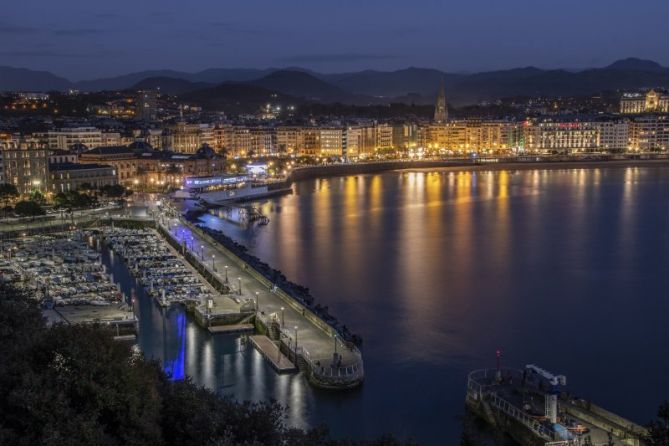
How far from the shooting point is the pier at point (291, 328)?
6.03 metres

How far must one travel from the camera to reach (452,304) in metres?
8.90

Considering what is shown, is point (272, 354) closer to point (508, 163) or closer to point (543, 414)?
point (543, 414)

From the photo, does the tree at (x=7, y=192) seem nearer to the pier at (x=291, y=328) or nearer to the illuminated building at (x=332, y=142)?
the pier at (x=291, y=328)

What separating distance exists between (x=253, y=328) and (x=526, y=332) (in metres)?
2.77

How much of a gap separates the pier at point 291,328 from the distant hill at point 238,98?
5940 centimetres

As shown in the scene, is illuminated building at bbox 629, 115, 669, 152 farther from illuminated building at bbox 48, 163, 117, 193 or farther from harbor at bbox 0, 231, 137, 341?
harbor at bbox 0, 231, 137, 341

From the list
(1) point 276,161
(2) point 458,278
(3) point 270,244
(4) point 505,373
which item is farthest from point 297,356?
(1) point 276,161

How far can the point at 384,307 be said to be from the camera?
28.7 feet

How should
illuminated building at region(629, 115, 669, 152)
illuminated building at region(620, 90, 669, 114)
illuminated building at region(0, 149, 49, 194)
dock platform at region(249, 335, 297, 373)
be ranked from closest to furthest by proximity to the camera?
dock platform at region(249, 335, 297, 373) → illuminated building at region(0, 149, 49, 194) → illuminated building at region(629, 115, 669, 152) → illuminated building at region(620, 90, 669, 114)

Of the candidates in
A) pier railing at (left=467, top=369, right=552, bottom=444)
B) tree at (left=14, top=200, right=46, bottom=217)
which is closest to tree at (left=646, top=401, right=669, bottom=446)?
pier railing at (left=467, top=369, right=552, bottom=444)

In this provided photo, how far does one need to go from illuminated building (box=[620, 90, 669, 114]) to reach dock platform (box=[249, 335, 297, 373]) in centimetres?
4703

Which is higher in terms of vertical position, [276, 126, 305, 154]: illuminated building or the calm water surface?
[276, 126, 305, 154]: illuminated building

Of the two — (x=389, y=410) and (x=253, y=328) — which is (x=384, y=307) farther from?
(x=389, y=410)

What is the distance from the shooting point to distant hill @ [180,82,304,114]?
227ft
